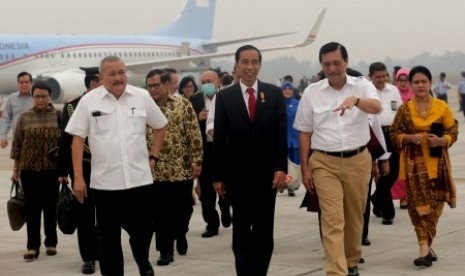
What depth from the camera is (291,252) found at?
8836 mm

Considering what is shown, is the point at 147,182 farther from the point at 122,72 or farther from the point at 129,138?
the point at 122,72

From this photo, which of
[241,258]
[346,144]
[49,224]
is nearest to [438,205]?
[346,144]

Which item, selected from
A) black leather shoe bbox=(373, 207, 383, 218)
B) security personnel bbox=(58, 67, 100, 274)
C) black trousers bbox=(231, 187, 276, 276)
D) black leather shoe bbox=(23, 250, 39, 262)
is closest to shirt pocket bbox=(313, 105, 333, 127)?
black trousers bbox=(231, 187, 276, 276)

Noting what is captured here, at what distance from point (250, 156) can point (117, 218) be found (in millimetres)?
994

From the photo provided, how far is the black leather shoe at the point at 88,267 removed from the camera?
8.12 meters

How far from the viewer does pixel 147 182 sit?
21.7ft

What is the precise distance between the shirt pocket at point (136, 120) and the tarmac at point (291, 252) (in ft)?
5.71

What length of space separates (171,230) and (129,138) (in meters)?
2.09

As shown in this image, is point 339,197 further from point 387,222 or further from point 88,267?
point 387,222

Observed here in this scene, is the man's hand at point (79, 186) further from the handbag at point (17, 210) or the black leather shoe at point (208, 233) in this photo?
the black leather shoe at point (208, 233)

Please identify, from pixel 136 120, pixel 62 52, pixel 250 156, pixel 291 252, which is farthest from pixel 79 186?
pixel 62 52

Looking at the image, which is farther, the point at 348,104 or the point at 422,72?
the point at 422,72

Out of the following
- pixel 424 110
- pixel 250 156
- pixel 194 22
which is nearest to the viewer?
pixel 250 156

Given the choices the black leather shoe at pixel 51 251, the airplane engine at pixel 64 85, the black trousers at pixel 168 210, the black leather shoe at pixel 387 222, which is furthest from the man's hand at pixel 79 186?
the airplane engine at pixel 64 85
